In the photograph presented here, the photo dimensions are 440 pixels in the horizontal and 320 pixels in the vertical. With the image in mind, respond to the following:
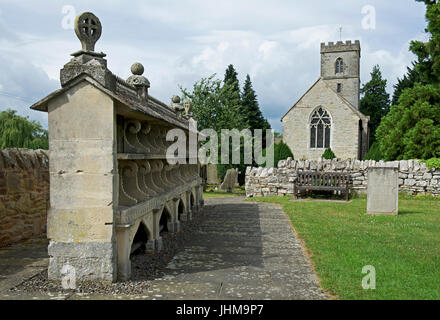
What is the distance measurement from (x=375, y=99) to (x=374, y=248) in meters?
48.2

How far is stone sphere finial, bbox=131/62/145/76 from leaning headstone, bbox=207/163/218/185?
58.5 ft

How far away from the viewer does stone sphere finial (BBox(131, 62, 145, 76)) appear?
252 inches

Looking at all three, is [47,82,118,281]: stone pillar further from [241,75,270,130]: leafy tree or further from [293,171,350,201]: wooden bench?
[241,75,270,130]: leafy tree

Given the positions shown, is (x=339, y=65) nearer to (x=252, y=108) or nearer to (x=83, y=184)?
(x=252, y=108)

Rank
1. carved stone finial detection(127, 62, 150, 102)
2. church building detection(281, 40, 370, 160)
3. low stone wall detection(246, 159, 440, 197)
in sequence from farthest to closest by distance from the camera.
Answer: church building detection(281, 40, 370, 160), low stone wall detection(246, 159, 440, 197), carved stone finial detection(127, 62, 150, 102)

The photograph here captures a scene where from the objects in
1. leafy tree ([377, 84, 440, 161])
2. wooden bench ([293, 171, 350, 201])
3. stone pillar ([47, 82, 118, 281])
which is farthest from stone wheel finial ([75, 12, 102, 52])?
leafy tree ([377, 84, 440, 161])

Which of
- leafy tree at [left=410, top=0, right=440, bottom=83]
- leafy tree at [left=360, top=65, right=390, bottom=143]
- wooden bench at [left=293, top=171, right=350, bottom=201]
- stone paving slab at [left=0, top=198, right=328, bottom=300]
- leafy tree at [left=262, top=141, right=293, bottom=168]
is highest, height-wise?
leafy tree at [left=360, top=65, right=390, bottom=143]

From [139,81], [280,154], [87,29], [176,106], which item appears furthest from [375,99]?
[87,29]

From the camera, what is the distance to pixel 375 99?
→ 162ft

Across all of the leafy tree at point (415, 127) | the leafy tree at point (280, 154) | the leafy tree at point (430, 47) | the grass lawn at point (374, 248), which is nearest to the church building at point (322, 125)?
the leafy tree at point (280, 154)

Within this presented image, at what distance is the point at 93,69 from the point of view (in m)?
4.33

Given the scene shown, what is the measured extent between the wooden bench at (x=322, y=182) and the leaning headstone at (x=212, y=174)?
10398mm

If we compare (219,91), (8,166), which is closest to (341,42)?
(219,91)

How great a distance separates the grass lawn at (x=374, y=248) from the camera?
171 inches
